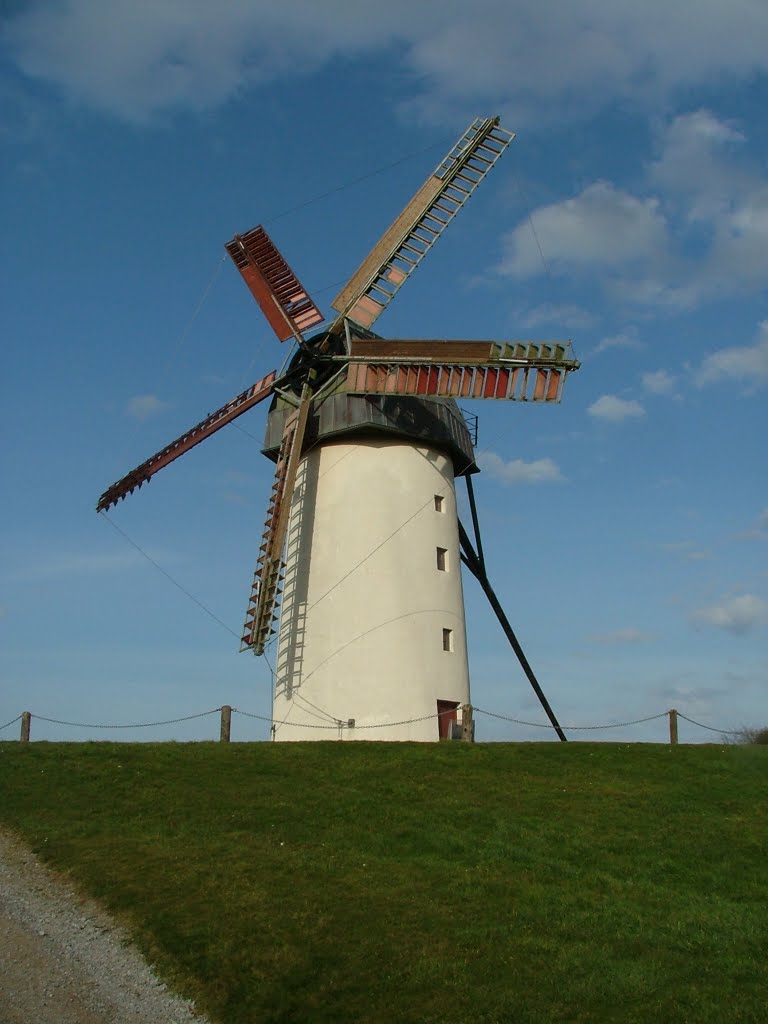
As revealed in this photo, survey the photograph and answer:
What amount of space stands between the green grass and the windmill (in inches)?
123

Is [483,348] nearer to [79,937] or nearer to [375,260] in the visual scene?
[375,260]

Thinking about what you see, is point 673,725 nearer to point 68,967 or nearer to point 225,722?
point 225,722

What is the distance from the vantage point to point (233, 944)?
12.6m

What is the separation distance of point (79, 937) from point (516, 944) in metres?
5.05

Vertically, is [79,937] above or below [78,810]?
below

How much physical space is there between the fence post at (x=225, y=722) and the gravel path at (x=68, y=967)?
925 centimetres

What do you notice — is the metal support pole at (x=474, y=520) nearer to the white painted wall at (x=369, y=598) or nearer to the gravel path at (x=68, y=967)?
the white painted wall at (x=369, y=598)

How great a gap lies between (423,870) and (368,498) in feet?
41.6

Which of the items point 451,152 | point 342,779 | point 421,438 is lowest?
point 342,779

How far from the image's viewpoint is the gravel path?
1121cm

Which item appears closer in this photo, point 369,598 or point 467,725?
point 467,725

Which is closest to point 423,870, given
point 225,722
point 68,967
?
point 68,967

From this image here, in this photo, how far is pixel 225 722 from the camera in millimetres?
24094

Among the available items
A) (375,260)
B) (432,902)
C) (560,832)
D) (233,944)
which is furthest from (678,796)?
(375,260)
